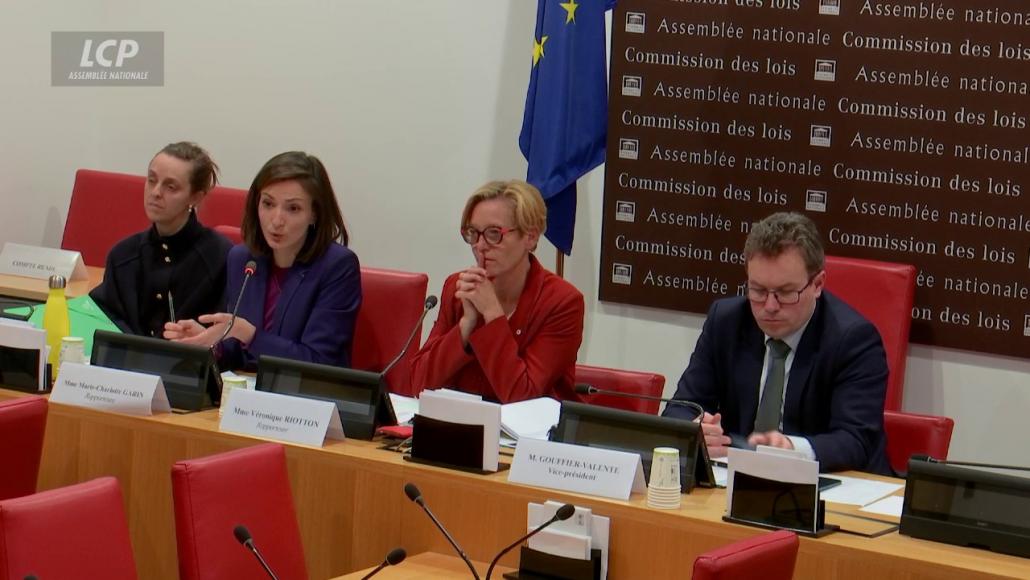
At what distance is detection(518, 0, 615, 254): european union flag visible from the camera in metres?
5.19

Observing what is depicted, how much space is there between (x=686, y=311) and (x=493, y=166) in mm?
1068

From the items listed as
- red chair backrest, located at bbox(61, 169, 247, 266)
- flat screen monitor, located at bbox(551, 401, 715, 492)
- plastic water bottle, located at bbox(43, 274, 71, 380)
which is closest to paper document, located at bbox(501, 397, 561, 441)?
flat screen monitor, located at bbox(551, 401, 715, 492)

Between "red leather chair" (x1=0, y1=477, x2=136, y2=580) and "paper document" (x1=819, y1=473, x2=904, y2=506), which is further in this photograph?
"paper document" (x1=819, y1=473, x2=904, y2=506)

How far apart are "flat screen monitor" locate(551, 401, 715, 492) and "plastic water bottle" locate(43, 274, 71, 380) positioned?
4.98ft

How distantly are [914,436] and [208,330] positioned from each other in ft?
6.23

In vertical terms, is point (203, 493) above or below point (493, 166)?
below

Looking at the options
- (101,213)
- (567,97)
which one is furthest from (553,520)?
(101,213)

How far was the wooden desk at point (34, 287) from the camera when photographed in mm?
5309

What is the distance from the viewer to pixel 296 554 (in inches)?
114

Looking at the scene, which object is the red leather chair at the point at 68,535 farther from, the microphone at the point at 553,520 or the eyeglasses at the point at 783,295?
the eyeglasses at the point at 783,295

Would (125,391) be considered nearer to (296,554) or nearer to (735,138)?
(296,554)

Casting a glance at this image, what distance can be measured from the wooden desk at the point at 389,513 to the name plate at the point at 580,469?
3 cm


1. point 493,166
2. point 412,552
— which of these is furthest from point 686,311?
point 412,552

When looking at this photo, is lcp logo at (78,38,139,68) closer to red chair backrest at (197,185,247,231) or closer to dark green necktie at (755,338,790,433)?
red chair backrest at (197,185,247,231)
